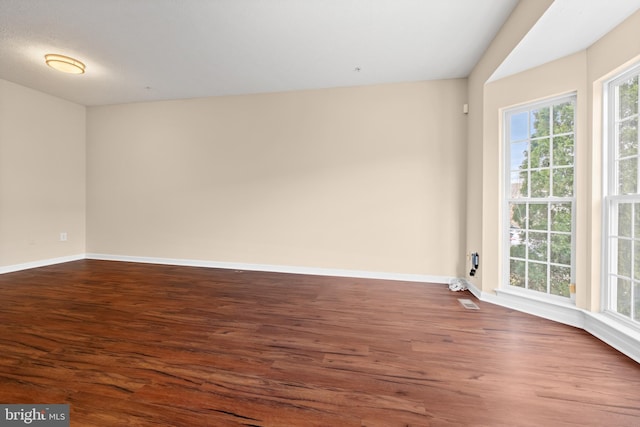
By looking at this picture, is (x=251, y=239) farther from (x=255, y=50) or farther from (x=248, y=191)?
(x=255, y=50)

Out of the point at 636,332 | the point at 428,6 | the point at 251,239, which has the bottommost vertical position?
the point at 636,332

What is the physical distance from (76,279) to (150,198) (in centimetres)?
166

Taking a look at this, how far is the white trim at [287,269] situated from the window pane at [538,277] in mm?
965

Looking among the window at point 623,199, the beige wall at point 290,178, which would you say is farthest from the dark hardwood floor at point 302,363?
the beige wall at point 290,178

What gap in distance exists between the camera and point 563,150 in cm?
253

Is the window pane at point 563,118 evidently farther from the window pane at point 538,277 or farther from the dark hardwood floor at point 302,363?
the dark hardwood floor at point 302,363

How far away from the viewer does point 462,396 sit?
4.79ft

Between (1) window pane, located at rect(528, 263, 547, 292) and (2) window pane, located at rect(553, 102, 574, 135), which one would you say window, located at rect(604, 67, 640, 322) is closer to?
(2) window pane, located at rect(553, 102, 574, 135)

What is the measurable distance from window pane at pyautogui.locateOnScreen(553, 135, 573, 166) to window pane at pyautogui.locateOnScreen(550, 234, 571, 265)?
0.71 meters

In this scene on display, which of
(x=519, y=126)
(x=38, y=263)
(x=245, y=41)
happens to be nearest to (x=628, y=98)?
(x=519, y=126)

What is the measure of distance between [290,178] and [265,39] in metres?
1.89

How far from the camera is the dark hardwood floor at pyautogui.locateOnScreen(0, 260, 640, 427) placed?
4.40 feet

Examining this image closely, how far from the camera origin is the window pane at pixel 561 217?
2506 millimetres

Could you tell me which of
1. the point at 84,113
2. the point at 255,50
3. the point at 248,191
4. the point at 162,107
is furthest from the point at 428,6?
the point at 84,113
